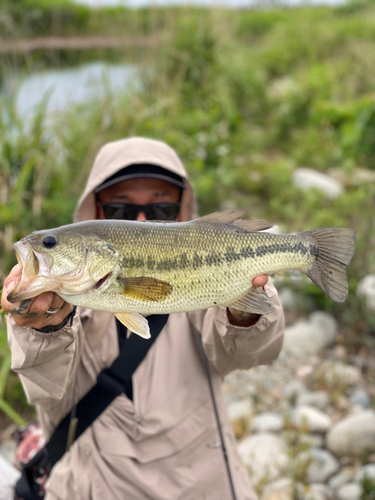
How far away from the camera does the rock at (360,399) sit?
413 cm

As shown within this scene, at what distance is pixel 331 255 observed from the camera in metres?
1.79

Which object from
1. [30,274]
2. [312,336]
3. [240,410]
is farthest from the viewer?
[312,336]

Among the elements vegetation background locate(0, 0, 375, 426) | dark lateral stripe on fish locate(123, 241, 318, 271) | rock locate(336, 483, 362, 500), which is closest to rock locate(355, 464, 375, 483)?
rock locate(336, 483, 362, 500)

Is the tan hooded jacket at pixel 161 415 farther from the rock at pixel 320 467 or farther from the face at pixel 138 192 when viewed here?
the rock at pixel 320 467

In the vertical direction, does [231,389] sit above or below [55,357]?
below

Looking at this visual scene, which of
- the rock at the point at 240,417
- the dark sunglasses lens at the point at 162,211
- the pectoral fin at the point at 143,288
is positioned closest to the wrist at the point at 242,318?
the pectoral fin at the point at 143,288

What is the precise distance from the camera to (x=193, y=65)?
782cm

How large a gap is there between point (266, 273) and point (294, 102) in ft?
27.8

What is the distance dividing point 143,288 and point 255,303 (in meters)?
0.43

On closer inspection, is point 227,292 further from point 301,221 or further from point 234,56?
point 234,56

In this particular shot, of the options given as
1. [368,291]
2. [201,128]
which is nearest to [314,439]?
[368,291]

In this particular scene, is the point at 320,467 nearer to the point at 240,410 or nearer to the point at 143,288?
the point at 240,410

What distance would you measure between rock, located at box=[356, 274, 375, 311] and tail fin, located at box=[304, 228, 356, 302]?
2911mm

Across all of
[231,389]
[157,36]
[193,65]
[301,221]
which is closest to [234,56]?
[193,65]
